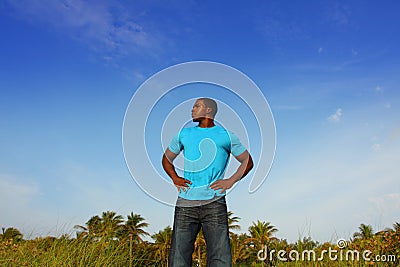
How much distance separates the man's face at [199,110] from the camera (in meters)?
4.59

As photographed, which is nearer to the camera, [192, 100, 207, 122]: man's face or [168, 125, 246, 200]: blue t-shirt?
[168, 125, 246, 200]: blue t-shirt

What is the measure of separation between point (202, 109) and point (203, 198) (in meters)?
0.98

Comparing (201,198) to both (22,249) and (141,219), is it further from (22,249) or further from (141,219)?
(141,219)

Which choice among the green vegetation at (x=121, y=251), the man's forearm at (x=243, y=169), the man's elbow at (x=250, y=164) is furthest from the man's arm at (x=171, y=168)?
the green vegetation at (x=121, y=251)

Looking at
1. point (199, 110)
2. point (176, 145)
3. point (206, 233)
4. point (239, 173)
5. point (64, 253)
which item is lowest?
point (64, 253)

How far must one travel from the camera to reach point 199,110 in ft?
15.1

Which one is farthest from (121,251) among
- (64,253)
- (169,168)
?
(169,168)

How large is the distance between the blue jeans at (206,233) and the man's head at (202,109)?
933 millimetres

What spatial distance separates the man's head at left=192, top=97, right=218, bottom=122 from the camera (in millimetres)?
4598

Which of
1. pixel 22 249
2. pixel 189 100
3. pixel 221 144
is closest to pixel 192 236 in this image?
pixel 221 144

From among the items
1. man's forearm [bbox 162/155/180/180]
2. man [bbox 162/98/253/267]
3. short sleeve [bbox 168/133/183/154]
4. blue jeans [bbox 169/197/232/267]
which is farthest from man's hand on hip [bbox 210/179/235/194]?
short sleeve [bbox 168/133/183/154]

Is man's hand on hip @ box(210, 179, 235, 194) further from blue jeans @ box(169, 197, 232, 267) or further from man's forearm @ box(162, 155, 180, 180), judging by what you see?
man's forearm @ box(162, 155, 180, 180)

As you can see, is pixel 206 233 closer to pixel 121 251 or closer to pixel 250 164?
pixel 250 164

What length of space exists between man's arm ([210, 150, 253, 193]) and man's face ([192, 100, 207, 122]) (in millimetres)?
598
